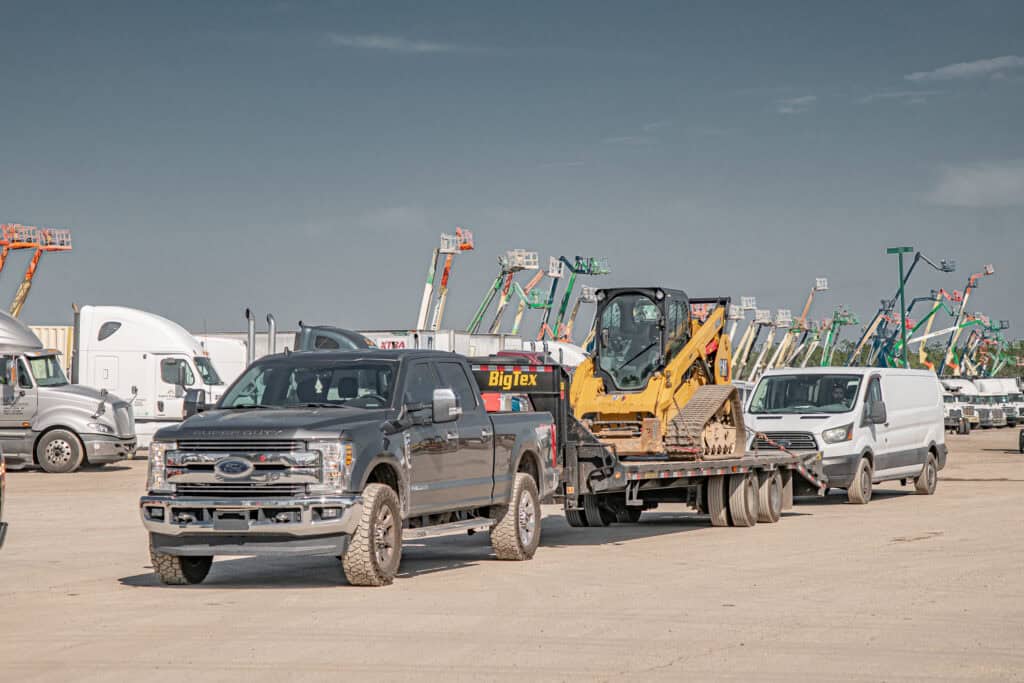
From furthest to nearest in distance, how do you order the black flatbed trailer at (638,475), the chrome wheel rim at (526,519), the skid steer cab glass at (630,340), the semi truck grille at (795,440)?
1. the semi truck grille at (795,440)
2. the skid steer cab glass at (630,340)
3. the black flatbed trailer at (638,475)
4. the chrome wheel rim at (526,519)

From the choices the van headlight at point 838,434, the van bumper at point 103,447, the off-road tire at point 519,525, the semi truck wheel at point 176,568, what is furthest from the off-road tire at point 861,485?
the van bumper at point 103,447

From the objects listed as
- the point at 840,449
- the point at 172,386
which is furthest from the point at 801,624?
the point at 172,386

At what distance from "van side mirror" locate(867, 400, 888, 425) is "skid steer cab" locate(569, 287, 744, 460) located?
13.6ft

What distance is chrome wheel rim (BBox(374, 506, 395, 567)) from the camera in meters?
12.8

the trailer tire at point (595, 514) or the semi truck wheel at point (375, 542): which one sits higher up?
the semi truck wheel at point (375, 542)

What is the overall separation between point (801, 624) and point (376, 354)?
16.5 feet

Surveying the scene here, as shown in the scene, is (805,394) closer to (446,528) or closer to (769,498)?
(769,498)

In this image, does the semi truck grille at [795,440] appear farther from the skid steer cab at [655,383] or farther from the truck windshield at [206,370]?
the truck windshield at [206,370]

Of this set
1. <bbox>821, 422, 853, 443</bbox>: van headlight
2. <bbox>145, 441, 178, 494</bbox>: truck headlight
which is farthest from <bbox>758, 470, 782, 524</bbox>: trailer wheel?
<bbox>145, 441, 178, 494</bbox>: truck headlight

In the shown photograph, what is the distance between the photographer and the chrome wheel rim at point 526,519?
49.9ft

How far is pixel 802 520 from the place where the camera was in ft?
68.5

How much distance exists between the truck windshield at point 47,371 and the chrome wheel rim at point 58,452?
50.6 inches

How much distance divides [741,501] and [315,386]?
25.2 ft

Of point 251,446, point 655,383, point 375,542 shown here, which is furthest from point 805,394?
point 251,446
